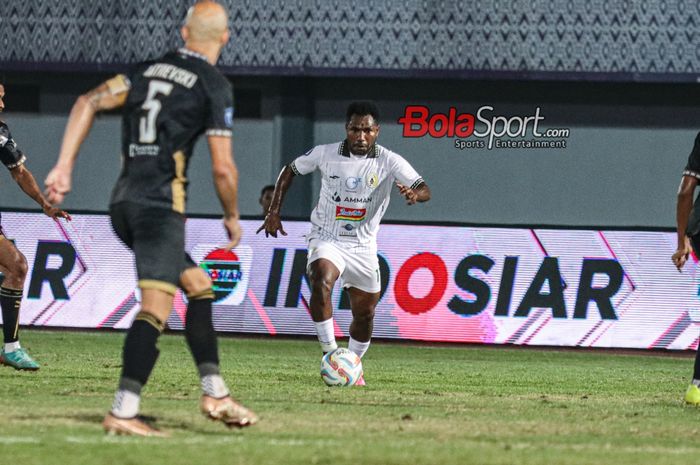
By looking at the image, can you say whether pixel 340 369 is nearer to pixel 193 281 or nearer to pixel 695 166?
pixel 695 166

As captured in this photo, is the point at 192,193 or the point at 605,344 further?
the point at 192,193

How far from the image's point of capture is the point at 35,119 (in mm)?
25172

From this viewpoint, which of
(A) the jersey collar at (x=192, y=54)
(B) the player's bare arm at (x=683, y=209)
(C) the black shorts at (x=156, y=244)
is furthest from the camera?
(B) the player's bare arm at (x=683, y=209)

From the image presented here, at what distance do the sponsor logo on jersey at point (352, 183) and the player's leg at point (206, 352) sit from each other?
3963 mm

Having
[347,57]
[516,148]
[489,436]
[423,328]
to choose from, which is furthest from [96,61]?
[489,436]

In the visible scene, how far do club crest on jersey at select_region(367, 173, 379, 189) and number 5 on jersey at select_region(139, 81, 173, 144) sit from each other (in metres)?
4.37

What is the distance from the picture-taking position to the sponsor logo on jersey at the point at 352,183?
469 inches

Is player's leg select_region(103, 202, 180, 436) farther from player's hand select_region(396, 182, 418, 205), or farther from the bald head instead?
player's hand select_region(396, 182, 418, 205)

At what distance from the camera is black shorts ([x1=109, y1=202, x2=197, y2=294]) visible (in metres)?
7.58

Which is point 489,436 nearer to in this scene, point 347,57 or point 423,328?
point 423,328

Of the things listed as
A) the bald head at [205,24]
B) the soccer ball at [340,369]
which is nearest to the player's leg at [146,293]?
the bald head at [205,24]

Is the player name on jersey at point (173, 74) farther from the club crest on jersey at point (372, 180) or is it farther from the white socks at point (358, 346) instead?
Answer: the white socks at point (358, 346)

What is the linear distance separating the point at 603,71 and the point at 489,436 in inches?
633

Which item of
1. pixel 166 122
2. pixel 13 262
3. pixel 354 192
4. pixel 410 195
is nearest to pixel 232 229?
pixel 166 122
